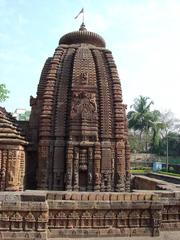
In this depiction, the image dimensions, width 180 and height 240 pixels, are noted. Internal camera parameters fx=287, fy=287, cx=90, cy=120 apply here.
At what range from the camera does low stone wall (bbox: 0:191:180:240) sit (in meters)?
6.06

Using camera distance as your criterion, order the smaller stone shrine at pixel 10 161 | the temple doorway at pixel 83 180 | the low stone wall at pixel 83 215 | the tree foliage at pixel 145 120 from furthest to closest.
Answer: the tree foliage at pixel 145 120, the temple doorway at pixel 83 180, the smaller stone shrine at pixel 10 161, the low stone wall at pixel 83 215

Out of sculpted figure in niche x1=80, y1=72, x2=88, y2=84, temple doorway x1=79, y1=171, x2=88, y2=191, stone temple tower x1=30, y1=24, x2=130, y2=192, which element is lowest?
temple doorway x1=79, y1=171, x2=88, y2=191

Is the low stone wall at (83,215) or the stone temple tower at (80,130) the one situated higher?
the stone temple tower at (80,130)

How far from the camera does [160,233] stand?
673cm

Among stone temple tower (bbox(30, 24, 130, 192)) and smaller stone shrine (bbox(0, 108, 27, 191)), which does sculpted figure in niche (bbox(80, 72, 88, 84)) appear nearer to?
stone temple tower (bbox(30, 24, 130, 192))

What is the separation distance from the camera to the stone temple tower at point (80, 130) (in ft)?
37.8

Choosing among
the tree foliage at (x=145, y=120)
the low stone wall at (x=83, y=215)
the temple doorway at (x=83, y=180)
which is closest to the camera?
the low stone wall at (x=83, y=215)

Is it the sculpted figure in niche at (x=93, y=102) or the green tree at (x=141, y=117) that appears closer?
the sculpted figure in niche at (x=93, y=102)

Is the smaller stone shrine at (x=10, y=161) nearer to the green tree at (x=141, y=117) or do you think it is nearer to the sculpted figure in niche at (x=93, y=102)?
the sculpted figure in niche at (x=93, y=102)

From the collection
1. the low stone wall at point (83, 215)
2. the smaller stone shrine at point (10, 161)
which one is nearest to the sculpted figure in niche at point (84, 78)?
the smaller stone shrine at point (10, 161)

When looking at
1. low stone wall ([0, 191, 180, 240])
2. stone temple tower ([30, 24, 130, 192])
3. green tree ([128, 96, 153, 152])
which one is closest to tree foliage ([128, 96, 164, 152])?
green tree ([128, 96, 153, 152])

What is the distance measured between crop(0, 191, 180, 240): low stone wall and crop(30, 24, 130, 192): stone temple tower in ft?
15.3

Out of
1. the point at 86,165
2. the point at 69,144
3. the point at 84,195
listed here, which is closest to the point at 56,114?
the point at 69,144

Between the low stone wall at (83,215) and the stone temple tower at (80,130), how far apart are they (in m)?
4.66
